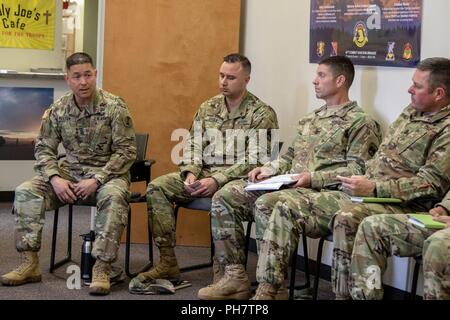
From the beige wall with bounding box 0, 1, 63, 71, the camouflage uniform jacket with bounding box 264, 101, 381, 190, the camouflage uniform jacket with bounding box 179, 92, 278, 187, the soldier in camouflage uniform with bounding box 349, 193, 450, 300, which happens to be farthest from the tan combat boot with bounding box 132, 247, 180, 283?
the beige wall with bounding box 0, 1, 63, 71

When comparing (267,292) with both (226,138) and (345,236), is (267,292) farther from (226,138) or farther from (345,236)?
(226,138)

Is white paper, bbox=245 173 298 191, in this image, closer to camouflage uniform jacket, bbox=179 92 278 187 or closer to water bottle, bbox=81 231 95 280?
camouflage uniform jacket, bbox=179 92 278 187

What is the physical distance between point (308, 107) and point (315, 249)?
35.0 inches

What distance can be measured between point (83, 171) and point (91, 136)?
0.69 ft

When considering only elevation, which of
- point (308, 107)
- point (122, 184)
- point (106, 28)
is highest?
point (106, 28)

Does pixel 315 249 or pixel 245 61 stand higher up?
pixel 245 61

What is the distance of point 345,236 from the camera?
371cm

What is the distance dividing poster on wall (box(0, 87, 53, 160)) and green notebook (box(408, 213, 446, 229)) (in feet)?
14.0

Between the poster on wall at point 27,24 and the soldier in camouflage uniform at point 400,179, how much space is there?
3911mm

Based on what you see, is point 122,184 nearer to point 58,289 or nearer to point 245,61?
point 58,289

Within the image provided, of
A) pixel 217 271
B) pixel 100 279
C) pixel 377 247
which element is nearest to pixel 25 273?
pixel 100 279
